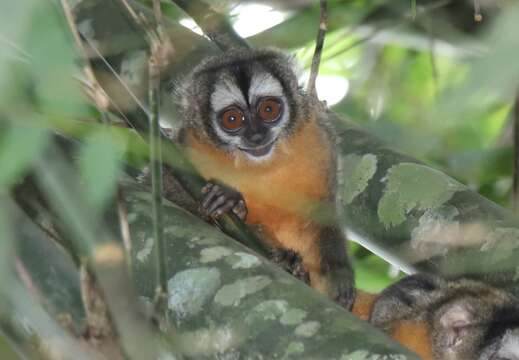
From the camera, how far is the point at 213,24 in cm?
488

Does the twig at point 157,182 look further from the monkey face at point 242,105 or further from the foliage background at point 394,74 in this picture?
the monkey face at point 242,105

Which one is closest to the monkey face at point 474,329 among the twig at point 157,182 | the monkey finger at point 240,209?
the monkey finger at point 240,209

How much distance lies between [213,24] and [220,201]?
1.13 m

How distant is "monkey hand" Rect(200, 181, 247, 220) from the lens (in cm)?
404

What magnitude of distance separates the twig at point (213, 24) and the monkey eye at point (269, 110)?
1.55 ft

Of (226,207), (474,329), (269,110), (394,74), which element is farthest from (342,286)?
(394,74)

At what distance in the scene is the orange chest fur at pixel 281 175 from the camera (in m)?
4.84

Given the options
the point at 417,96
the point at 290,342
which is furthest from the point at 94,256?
the point at 417,96

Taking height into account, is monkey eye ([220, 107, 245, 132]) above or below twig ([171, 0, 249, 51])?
below

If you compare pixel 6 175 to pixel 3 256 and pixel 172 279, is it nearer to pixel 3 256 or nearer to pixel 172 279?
pixel 3 256

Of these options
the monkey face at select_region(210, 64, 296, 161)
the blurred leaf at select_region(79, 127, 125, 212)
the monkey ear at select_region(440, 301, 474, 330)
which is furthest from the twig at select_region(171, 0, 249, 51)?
the blurred leaf at select_region(79, 127, 125, 212)

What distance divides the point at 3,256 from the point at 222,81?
3.72m

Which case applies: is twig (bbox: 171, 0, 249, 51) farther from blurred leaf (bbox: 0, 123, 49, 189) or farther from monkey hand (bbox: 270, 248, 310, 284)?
blurred leaf (bbox: 0, 123, 49, 189)

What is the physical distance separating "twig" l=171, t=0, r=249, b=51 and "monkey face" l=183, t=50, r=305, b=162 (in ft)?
0.56
